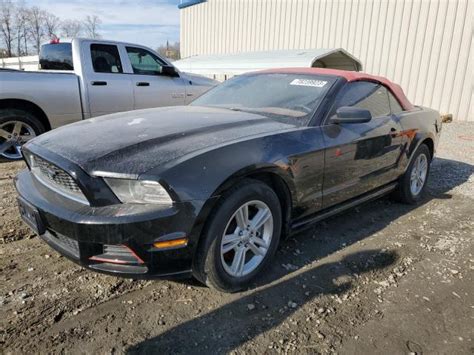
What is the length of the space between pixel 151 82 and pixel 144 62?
1.30 feet

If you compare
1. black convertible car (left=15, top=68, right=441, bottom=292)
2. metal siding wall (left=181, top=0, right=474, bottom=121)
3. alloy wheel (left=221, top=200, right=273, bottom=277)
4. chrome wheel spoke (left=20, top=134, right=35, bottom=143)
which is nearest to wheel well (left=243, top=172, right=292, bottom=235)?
black convertible car (left=15, top=68, right=441, bottom=292)

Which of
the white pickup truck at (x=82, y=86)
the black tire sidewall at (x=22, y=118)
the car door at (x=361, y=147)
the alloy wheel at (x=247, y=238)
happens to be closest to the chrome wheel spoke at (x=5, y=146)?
the white pickup truck at (x=82, y=86)

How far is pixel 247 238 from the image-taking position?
9.12ft

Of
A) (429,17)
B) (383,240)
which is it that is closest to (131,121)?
(383,240)

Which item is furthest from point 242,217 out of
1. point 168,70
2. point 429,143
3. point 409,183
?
point 168,70

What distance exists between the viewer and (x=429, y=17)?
11469mm

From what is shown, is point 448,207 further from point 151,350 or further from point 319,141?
point 151,350

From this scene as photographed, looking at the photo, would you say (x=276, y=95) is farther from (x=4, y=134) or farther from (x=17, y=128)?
(x=4, y=134)

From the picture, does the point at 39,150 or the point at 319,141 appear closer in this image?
the point at 39,150

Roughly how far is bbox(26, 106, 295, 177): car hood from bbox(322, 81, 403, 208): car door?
20.5 inches

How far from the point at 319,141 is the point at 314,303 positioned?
1.25m

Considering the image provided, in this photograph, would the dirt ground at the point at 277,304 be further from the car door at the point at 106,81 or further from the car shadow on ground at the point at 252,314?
the car door at the point at 106,81

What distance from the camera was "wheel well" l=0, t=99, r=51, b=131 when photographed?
5496 millimetres

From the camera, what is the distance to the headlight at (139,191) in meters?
2.27
